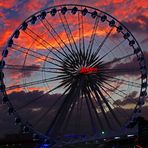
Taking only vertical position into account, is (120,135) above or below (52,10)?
below

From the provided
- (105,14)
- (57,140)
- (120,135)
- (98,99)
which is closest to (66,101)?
(98,99)

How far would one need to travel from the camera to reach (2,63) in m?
56.0

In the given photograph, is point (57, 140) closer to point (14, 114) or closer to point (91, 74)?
point (14, 114)

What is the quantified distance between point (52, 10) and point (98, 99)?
46.0ft

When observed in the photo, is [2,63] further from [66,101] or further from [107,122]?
[107,122]

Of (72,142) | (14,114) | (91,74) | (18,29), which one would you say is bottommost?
(72,142)

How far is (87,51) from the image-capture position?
52.8m

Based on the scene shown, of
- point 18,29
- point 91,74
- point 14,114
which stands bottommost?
point 14,114

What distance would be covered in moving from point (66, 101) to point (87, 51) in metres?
6.51

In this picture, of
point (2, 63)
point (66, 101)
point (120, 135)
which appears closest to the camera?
point (66, 101)

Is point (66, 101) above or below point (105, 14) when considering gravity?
below

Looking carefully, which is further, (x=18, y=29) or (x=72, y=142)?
(x=72, y=142)

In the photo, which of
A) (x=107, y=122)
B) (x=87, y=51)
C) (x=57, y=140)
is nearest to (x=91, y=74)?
(x=87, y=51)

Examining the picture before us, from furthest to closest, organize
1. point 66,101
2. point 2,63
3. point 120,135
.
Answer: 1. point 120,135
2. point 2,63
3. point 66,101
